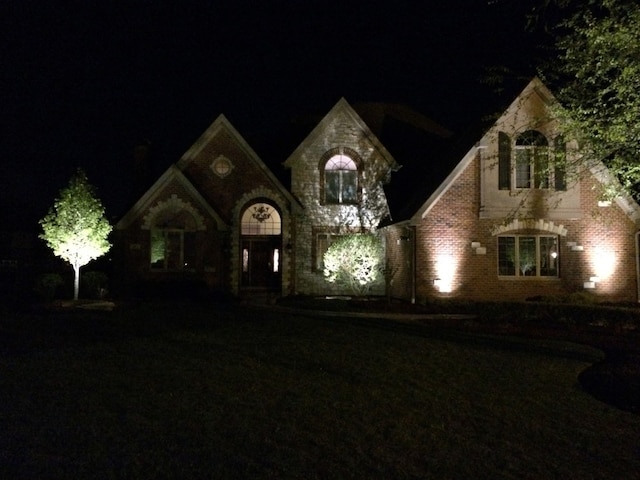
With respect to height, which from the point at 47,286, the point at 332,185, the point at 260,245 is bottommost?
the point at 47,286

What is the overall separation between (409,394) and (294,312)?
31.8 feet

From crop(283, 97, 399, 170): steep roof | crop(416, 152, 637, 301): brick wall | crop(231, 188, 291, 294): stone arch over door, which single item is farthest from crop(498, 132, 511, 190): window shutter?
crop(231, 188, 291, 294): stone arch over door

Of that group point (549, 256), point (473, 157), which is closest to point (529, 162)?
point (473, 157)

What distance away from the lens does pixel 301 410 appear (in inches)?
259

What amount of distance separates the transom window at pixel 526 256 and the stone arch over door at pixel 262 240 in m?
7.73

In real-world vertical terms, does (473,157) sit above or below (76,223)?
above

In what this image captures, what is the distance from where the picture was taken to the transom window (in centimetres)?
1905

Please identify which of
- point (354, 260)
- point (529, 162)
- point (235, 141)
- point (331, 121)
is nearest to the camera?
point (529, 162)

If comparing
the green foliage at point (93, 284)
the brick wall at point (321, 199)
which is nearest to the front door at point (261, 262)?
the brick wall at point (321, 199)

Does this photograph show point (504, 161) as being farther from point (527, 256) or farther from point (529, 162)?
point (527, 256)

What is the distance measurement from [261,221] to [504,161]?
30.2 feet

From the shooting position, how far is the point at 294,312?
1697 centimetres

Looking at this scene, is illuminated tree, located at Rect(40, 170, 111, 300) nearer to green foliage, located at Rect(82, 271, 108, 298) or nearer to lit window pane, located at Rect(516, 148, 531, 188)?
green foliage, located at Rect(82, 271, 108, 298)

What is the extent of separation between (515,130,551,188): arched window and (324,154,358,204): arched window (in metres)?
6.30
